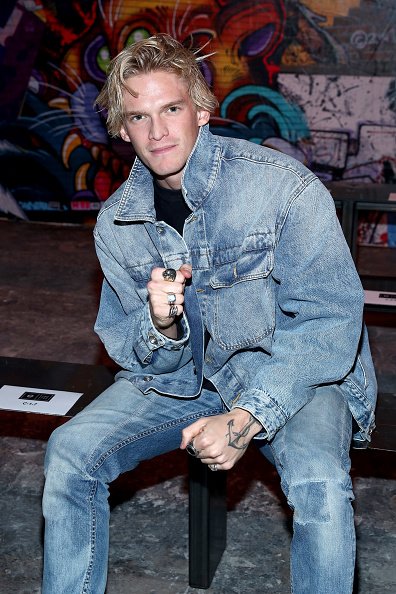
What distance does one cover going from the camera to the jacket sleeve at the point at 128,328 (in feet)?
8.32

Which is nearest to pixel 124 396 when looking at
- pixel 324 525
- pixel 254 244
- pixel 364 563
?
pixel 254 244

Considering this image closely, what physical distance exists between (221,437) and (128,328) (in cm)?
59

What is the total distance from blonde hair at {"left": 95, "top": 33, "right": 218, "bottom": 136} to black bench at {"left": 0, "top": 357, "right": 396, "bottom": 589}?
91cm

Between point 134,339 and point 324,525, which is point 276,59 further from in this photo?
point 324,525

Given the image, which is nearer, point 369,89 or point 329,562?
point 329,562

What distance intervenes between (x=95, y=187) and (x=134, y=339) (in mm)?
5573

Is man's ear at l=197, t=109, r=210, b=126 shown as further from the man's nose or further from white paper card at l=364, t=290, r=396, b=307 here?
white paper card at l=364, t=290, r=396, b=307

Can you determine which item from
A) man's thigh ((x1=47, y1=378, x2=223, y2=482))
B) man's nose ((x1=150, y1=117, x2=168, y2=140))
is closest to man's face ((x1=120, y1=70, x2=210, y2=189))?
man's nose ((x1=150, y1=117, x2=168, y2=140))

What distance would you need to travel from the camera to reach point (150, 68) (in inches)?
96.4

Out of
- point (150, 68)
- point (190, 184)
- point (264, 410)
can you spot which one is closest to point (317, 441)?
point (264, 410)

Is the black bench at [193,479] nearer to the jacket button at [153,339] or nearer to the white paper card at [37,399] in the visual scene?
the white paper card at [37,399]

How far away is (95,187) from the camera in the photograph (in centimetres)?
796

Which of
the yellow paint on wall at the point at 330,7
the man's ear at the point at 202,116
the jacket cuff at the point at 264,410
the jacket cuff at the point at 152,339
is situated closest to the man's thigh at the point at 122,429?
the jacket cuff at the point at 152,339

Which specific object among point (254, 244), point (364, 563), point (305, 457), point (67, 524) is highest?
point (254, 244)
